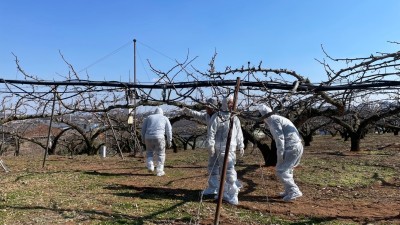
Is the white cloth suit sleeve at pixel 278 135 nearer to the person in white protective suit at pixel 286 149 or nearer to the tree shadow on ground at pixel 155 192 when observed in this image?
the person in white protective suit at pixel 286 149

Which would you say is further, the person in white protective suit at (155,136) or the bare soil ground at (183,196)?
the person in white protective suit at (155,136)

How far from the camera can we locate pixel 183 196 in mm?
7238

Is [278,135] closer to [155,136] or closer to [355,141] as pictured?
[155,136]

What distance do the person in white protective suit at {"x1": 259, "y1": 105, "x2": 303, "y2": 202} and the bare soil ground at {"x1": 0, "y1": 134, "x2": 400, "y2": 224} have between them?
252 millimetres

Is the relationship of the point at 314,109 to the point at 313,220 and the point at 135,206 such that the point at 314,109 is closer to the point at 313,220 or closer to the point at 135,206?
the point at 313,220

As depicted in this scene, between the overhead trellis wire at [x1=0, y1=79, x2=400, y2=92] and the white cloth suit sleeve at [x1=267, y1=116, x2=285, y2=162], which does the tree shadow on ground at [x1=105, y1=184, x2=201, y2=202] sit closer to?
the white cloth suit sleeve at [x1=267, y1=116, x2=285, y2=162]

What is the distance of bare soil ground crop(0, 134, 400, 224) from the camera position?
5812 millimetres

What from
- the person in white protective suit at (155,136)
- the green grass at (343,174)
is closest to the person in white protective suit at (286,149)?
the green grass at (343,174)

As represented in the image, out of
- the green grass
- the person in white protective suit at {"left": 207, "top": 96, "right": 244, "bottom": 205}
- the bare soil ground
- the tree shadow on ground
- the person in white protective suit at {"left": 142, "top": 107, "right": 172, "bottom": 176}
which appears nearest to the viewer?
the bare soil ground

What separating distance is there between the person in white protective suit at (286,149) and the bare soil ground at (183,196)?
0.25 meters

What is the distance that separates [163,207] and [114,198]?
3.52 feet

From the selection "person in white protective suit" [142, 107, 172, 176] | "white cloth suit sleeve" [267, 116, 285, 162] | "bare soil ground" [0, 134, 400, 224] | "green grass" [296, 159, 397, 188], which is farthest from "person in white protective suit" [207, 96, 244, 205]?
"person in white protective suit" [142, 107, 172, 176]

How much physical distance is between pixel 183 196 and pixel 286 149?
75.6 inches

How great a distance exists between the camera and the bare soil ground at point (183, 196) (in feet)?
19.1
